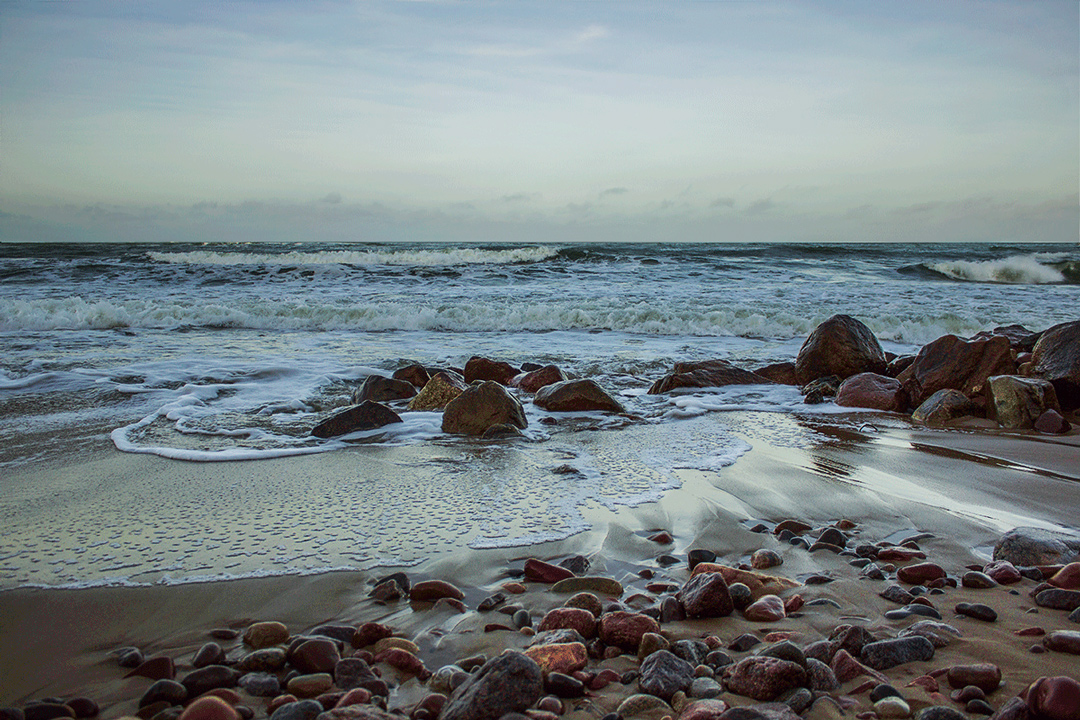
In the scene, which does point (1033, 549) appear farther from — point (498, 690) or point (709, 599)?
point (498, 690)

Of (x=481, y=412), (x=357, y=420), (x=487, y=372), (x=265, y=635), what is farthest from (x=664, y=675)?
(x=487, y=372)

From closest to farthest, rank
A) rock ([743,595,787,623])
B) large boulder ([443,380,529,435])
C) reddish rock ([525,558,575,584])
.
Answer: rock ([743,595,787,623]) → reddish rock ([525,558,575,584]) → large boulder ([443,380,529,435])

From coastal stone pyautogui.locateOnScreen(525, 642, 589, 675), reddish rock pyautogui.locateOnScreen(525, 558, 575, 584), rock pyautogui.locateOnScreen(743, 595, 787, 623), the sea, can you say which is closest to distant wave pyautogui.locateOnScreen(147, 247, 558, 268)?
the sea

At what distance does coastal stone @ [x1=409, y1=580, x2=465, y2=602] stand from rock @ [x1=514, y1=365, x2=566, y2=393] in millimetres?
3521

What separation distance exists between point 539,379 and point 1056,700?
4489 millimetres

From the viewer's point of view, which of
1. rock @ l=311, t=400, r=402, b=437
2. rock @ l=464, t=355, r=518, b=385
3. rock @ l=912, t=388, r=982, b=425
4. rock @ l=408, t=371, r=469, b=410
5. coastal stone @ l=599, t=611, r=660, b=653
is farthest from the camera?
rock @ l=464, t=355, r=518, b=385

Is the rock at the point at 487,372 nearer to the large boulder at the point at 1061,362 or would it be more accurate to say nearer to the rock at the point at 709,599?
the rock at the point at 709,599

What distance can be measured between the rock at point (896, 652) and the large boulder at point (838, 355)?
177 inches

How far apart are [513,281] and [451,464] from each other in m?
13.9

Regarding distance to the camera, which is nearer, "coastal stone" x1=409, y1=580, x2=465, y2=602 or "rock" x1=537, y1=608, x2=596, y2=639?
"rock" x1=537, y1=608, x2=596, y2=639

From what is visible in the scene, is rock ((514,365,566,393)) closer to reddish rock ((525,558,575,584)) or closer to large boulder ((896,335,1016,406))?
large boulder ((896,335,1016,406))

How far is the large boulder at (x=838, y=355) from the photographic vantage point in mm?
5805

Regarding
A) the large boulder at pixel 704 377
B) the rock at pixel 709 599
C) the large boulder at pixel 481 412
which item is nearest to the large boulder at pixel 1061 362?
the large boulder at pixel 704 377

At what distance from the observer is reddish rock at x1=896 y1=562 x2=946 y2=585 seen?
81.5 inches
